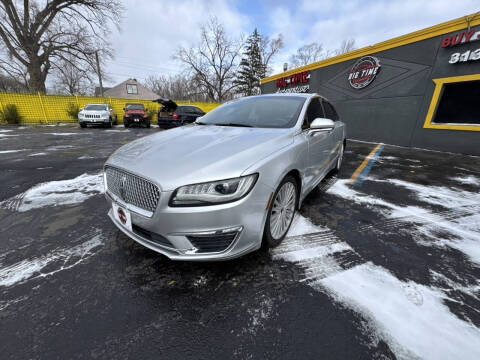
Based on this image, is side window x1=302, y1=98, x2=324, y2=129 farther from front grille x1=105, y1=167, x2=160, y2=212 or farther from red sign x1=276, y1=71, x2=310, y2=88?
red sign x1=276, y1=71, x2=310, y2=88

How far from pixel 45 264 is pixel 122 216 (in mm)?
856

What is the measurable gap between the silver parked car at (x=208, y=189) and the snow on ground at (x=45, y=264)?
491 millimetres

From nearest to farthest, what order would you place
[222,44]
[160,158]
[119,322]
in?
[119,322] < [160,158] < [222,44]

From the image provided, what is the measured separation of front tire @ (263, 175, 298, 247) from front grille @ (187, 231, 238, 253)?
43cm

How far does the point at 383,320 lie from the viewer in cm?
137

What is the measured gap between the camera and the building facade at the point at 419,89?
6875 millimetres

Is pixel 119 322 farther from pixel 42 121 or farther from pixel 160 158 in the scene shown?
pixel 42 121

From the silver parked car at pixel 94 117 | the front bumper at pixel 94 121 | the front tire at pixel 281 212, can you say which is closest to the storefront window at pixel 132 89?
the silver parked car at pixel 94 117

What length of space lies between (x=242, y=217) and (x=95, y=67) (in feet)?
88.3

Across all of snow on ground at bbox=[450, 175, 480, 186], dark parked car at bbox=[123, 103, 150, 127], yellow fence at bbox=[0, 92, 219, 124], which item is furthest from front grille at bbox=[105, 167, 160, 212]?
yellow fence at bbox=[0, 92, 219, 124]

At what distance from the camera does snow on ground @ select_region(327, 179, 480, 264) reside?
7.37 ft

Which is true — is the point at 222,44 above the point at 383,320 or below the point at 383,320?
above

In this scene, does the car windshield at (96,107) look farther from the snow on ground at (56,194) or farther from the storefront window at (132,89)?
the storefront window at (132,89)

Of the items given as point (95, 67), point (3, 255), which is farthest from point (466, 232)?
point (95, 67)
